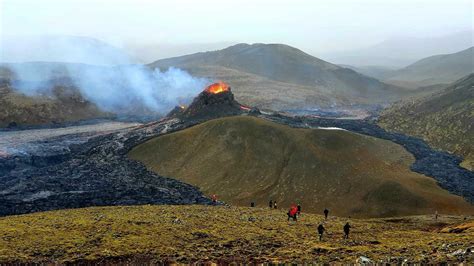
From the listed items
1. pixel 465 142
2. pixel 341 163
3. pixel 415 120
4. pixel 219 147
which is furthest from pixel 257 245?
pixel 415 120

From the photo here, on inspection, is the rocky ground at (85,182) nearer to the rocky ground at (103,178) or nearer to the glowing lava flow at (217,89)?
the rocky ground at (103,178)

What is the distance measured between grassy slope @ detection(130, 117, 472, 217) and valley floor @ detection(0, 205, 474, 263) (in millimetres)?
16584

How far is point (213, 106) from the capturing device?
150250mm

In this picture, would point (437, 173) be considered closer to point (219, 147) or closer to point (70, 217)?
point (219, 147)

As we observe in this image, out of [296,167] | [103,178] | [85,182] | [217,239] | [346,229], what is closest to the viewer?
[346,229]

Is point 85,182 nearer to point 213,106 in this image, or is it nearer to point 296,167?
point 296,167

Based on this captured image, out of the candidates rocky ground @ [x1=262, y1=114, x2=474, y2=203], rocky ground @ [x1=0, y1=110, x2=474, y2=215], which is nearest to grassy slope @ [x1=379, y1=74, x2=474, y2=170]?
rocky ground @ [x1=262, y1=114, x2=474, y2=203]

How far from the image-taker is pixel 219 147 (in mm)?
106500

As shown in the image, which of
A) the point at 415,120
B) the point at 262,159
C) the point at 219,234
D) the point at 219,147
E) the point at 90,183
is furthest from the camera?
the point at 415,120

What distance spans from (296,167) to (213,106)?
2458 inches

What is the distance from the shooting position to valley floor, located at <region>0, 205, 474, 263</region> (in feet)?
124

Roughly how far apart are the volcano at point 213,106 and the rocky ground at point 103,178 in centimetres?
1279

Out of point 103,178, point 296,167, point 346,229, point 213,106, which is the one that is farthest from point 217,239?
point 213,106

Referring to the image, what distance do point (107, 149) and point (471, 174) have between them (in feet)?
296
